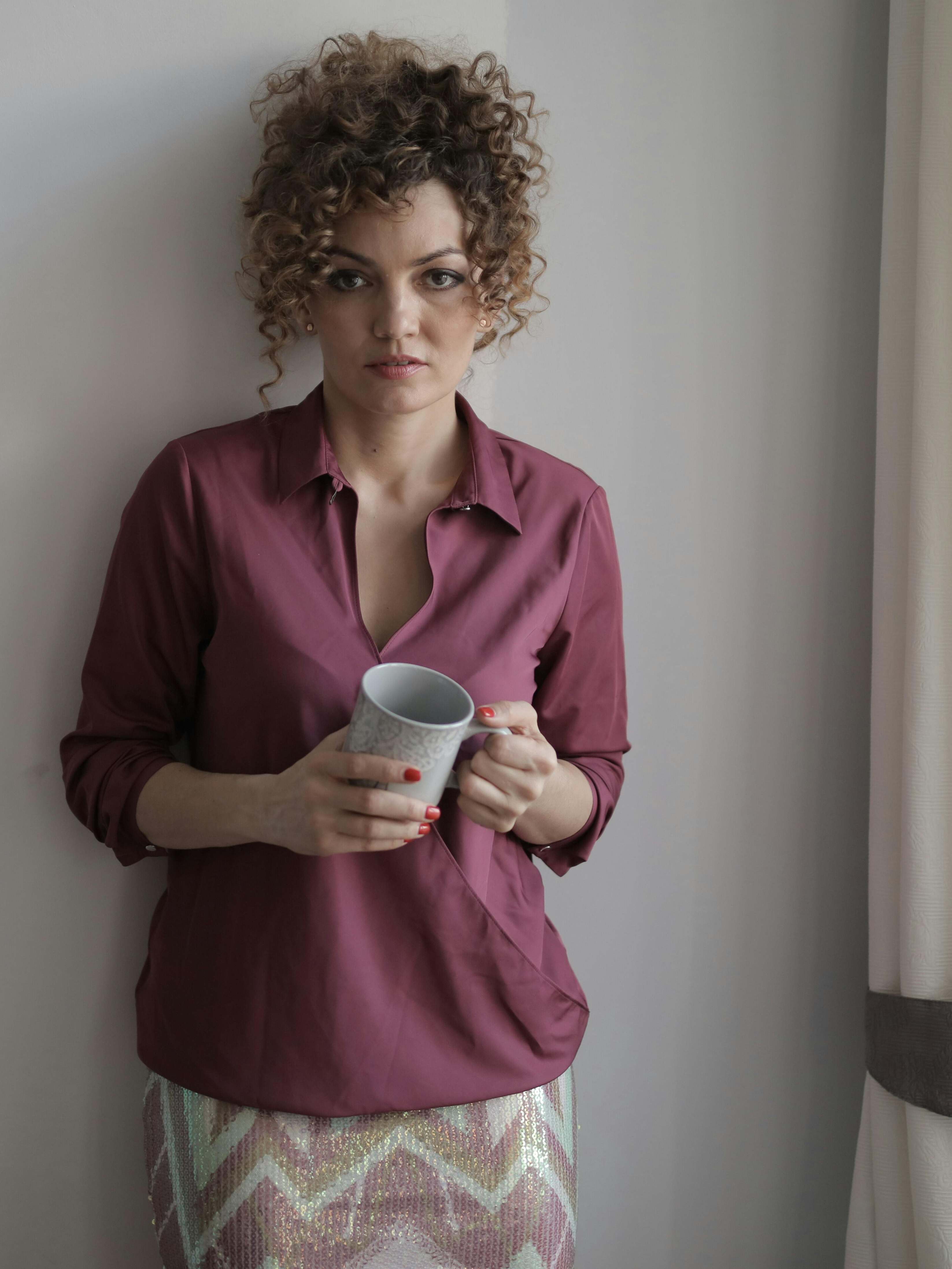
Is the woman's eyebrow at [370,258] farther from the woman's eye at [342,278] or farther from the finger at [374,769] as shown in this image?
the finger at [374,769]

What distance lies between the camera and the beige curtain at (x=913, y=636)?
3.86ft

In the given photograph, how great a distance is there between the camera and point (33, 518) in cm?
118

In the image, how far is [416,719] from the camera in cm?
90

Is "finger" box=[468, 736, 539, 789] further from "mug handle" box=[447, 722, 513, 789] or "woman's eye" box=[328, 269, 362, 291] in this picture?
"woman's eye" box=[328, 269, 362, 291]

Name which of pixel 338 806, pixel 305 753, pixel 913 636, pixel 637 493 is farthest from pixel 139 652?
pixel 913 636

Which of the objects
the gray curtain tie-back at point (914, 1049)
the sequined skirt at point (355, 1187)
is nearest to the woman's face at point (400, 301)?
the sequined skirt at point (355, 1187)

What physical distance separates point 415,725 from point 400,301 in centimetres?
46

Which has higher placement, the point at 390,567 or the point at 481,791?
the point at 390,567

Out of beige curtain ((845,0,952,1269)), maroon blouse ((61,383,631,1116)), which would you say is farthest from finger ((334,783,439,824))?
beige curtain ((845,0,952,1269))

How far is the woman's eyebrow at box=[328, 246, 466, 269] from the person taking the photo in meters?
1.01

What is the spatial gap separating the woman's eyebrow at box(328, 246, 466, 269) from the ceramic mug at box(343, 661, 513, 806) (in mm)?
409

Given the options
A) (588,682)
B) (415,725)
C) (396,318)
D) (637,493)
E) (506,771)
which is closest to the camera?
(415,725)

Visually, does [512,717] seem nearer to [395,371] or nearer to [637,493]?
[395,371]

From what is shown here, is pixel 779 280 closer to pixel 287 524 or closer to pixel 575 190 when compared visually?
pixel 575 190
